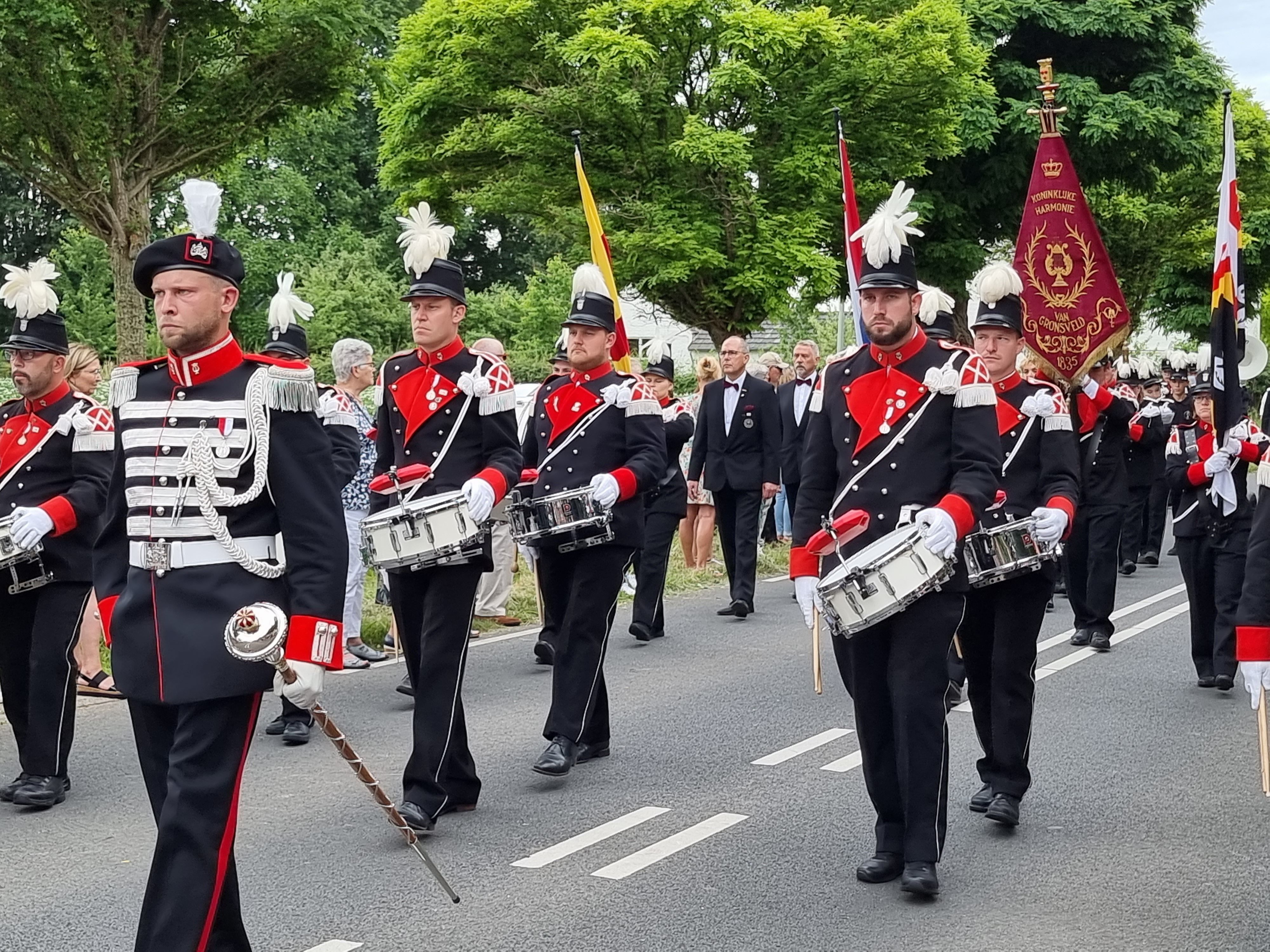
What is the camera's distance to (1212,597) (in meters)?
10.5

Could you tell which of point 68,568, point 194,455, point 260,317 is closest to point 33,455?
point 68,568

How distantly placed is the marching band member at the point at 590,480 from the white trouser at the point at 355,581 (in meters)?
2.53

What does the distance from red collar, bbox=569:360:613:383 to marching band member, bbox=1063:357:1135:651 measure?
4.67 meters

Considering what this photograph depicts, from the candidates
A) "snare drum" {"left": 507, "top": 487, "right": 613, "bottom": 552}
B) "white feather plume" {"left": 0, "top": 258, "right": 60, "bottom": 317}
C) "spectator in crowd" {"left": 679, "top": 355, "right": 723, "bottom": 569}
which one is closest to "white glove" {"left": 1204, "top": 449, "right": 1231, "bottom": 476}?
"snare drum" {"left": 507, "top": 487, "right": 613, "bottom": 552}

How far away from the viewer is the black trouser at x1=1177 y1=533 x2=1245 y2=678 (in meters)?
10.2

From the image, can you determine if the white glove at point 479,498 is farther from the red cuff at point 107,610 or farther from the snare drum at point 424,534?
the red cuff at point 107,610

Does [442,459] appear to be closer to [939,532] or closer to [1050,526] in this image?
[939,532]

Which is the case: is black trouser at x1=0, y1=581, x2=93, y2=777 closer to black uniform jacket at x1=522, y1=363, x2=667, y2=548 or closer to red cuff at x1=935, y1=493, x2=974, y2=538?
black uniform jacket at x1=522, y1=363, x2=667, y2=548

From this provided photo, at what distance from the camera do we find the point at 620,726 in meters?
8.88

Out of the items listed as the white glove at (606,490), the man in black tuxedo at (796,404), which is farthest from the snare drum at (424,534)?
the man in black tuxedo at (796,404)

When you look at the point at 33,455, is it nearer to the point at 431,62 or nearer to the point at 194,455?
the point at 194,455

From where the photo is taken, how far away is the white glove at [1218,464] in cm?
998

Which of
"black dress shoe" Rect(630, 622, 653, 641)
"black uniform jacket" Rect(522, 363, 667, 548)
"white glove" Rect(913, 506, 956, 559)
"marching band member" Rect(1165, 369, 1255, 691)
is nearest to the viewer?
"white glove" Rect(913, 506, 956, 559)

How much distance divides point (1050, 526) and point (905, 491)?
1.38 m
